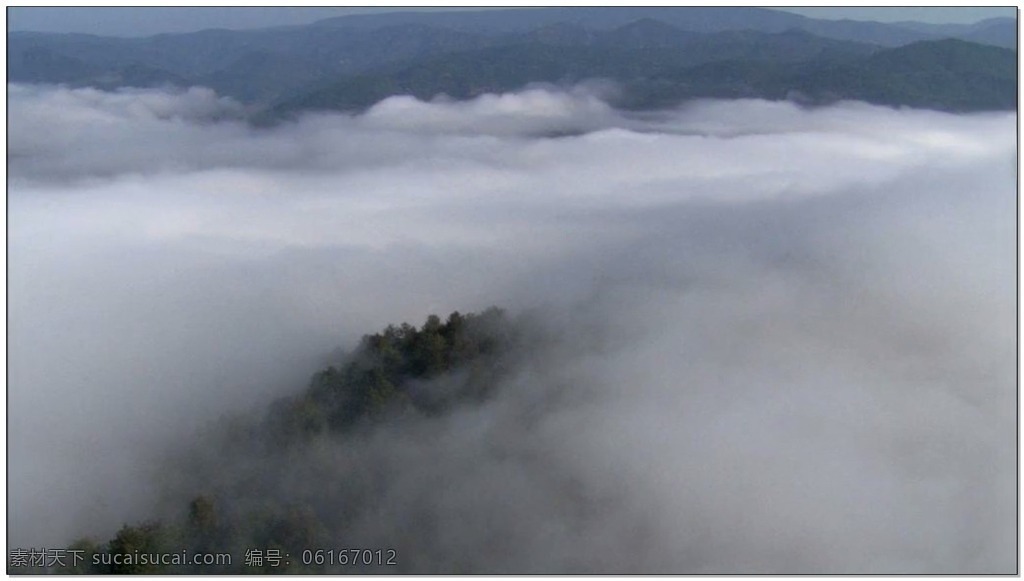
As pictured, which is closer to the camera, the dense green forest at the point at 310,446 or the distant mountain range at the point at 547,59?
the dense green forest at the point at 310,446

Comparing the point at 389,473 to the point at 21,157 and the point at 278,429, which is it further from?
the point at 21,157

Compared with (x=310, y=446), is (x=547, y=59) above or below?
above

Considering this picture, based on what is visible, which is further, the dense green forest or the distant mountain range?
the distant mountain range

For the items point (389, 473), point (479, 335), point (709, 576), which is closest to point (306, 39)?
point (479, 335)

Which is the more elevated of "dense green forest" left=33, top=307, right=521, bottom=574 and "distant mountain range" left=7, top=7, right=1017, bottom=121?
"distant mountain range" left=7, top=7, right=1017, bottom=121

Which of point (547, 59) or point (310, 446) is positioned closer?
point (310, 446)
